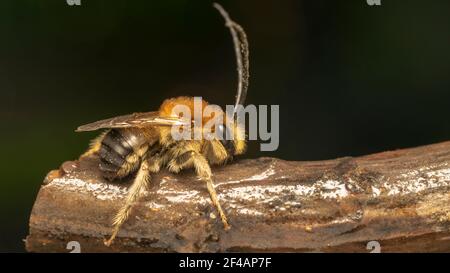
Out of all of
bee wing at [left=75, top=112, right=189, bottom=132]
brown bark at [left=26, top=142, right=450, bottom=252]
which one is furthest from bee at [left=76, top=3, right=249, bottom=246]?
brown bark at [left=26, top=142, right=450, bottom=252]

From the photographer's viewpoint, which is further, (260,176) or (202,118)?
(202,118)

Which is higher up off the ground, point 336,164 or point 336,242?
point 336,164

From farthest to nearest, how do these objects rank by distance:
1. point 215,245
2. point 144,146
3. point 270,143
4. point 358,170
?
1. point 270,143
2. point 144,146
3. point 358,170
4. point 215,245

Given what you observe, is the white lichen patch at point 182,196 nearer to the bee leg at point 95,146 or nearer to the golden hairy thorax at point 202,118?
the golden hairy thorax at point 202,118

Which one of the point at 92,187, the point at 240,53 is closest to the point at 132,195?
the point at 92,187

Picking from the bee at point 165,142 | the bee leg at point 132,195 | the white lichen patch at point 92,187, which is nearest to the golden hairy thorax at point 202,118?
the bee at point 165,142

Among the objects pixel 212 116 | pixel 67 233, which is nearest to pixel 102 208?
pixel 67 233

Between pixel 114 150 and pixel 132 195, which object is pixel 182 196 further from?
pixel 114 150

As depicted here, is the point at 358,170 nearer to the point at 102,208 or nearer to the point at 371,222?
the point at 371,222
